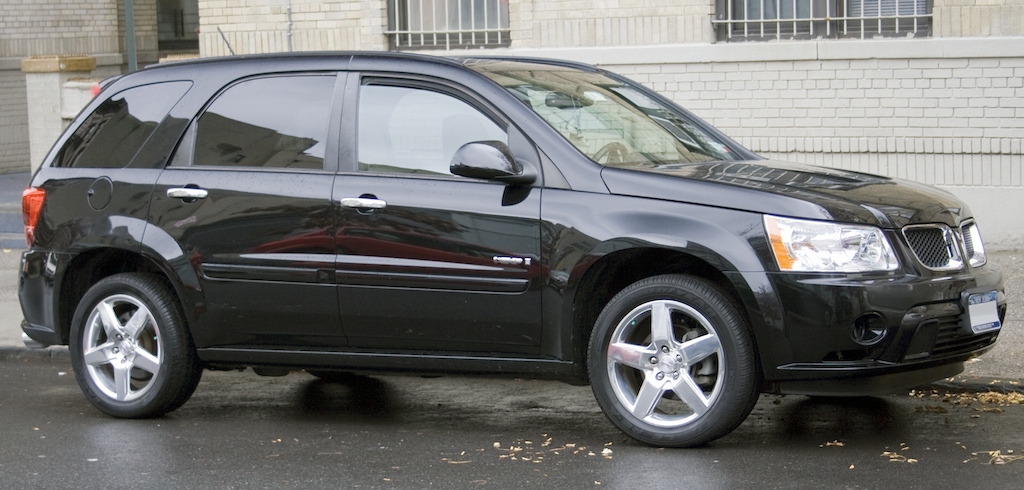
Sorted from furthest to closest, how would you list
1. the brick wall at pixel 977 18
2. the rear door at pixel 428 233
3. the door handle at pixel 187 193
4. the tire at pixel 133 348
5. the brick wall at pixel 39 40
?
the brick wall at pixel 39 40, the brick wall at pixel 977 18, the tire at pixel 133 348, the door handle at pixel 187 193, the rear door at pixel 428 233

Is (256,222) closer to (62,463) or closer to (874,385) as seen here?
(62,463)

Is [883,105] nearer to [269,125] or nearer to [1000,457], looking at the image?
[1000,457]

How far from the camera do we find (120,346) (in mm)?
6414

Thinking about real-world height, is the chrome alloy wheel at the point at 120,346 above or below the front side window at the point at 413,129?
below

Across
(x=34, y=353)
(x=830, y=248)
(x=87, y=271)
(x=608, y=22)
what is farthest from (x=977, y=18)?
(x=34, y=353)

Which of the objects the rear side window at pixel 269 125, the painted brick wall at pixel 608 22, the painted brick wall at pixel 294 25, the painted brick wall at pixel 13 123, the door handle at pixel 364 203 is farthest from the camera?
the painted brick wall at pixel 13 123

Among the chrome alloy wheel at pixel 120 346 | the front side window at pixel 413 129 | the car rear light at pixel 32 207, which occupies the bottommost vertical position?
the chrome alloy wheel at pixel 120 346

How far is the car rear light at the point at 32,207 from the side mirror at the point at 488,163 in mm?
2364

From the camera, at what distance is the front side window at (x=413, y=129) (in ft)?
18.9

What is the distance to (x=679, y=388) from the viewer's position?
5.32m

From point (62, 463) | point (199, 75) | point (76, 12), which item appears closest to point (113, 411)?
point (62, 463)

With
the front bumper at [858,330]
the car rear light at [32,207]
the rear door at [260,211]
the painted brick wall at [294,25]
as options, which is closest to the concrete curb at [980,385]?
the front bumper at [858,330]

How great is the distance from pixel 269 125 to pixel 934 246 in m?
2.95

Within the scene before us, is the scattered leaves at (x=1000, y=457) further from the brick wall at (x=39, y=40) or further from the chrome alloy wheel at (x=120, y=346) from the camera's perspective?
the brick wall at (x=39, y=40)
